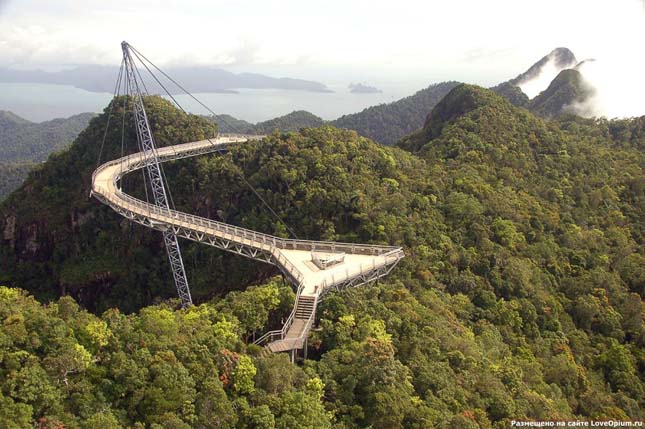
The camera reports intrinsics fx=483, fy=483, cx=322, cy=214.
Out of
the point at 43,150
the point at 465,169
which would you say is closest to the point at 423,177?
the point at 465,169

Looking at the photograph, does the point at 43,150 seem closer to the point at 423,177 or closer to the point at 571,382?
the point at 423,177

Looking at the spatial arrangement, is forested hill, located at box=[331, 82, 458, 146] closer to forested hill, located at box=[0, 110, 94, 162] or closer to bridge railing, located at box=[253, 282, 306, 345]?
bridge railing, located at box=[253, 282, 306, 345]

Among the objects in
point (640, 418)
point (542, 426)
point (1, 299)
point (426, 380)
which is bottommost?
point (640, 418)

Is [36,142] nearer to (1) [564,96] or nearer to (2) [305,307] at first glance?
(1) [564,96]

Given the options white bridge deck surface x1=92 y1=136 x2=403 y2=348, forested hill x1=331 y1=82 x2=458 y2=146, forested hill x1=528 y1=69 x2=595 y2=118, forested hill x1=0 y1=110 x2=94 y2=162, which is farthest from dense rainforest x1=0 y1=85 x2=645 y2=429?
forested hill x1=0 y1=110 x2=94 y2=162

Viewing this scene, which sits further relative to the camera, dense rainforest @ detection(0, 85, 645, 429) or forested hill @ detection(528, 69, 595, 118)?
forested hill @ detection(528, 69, 595, 118)

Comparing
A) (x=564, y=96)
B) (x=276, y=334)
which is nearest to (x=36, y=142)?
(x=564, y=96)

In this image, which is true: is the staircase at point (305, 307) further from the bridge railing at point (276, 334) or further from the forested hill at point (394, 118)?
the forested hill at point (394, 118)
